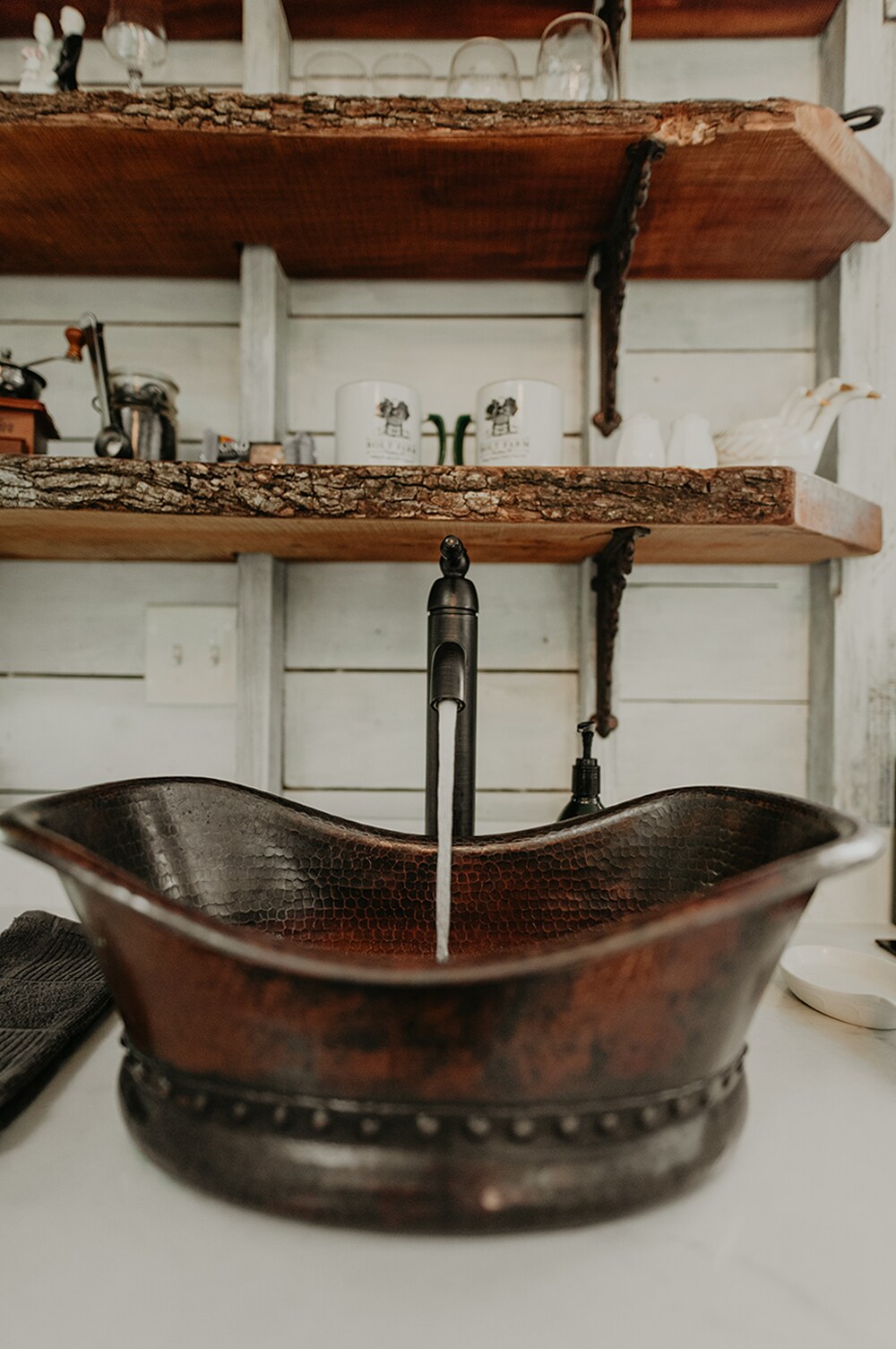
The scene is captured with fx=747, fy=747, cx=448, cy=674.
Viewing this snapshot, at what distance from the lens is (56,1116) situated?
1.64 ft

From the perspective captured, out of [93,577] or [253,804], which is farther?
[93,577]

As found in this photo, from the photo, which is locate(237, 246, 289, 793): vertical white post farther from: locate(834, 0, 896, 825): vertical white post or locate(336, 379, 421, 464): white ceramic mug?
locate(834, 0, 896, 825): vertical white post

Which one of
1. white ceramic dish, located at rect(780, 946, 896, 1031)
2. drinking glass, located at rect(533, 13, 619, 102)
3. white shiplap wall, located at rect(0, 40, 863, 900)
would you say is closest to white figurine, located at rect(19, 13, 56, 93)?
white shiplap wall, located at rect(0, 40, 863, 900)

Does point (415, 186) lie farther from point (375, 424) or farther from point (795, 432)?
point (795, 432)

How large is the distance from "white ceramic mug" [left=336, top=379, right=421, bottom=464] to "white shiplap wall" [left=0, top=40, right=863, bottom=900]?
21 centimetres

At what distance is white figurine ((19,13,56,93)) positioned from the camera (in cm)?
88

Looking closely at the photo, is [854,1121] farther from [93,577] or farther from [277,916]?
[93,577]

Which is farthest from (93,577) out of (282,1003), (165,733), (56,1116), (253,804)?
(282,1003)

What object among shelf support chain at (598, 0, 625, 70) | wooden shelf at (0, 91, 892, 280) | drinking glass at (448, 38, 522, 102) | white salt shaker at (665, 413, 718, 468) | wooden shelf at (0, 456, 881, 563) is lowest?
wooden shelf at (0, 456, 881, 563)

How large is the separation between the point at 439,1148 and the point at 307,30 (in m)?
1.33

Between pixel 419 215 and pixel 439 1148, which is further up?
pixel 419 215

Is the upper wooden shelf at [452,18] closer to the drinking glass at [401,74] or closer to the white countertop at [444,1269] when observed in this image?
the drinking glass at [401,74]

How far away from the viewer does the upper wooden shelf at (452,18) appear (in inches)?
39.4

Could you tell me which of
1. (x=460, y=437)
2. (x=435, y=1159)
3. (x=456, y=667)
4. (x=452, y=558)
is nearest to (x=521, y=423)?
(x=460, y=437)
